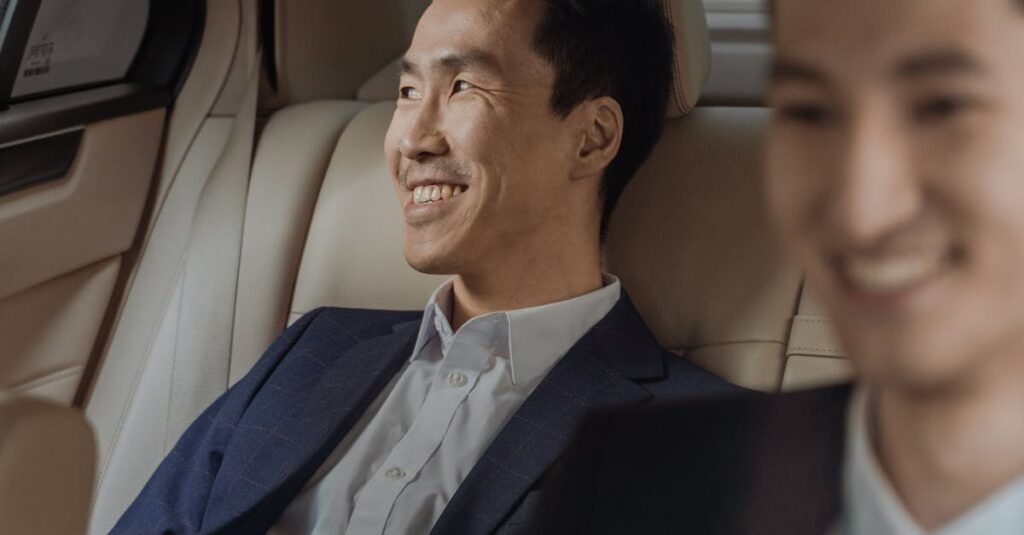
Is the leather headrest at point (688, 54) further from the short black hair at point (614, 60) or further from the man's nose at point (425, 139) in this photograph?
the man's nose at point (425, 139)

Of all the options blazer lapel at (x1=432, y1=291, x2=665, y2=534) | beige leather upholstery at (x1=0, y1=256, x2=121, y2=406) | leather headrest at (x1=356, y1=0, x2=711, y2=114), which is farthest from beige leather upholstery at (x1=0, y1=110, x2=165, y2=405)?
leather headrest at (x1=356, y1=0, x2=711, y2=114)

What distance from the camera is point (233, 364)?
4.36 feet

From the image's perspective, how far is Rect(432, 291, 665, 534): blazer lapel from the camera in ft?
3.02

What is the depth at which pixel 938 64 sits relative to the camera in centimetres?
26

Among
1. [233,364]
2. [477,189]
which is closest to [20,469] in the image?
[477,189]

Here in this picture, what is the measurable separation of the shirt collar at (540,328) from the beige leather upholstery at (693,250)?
0.18ft

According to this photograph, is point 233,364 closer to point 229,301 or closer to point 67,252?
point 229,301

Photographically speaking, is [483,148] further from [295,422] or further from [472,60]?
[295,422]

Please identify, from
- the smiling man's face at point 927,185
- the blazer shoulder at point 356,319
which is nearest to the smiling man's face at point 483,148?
the blazer shoulder at point 356,319

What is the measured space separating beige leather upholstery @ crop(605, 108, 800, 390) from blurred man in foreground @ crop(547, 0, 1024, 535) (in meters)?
0.57

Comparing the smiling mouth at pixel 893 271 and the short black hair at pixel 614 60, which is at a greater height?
the smiling mouth at pixel 893 271

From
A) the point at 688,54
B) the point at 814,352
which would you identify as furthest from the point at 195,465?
the point at 814,352

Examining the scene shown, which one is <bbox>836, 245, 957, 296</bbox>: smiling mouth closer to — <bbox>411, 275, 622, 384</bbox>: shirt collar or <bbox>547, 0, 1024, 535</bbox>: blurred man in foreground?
<bbox>547, 0, 1024, 535</bbox>: blurred man in foreground

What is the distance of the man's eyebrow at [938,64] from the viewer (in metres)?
0.25
